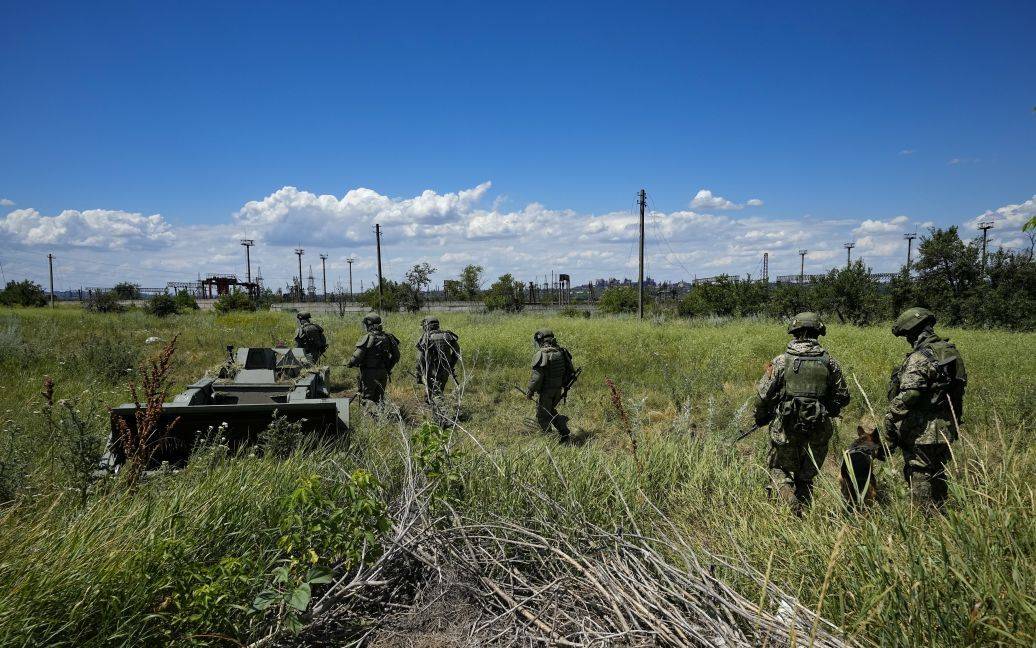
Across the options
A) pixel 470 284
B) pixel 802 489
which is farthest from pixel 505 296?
pixel 802 489

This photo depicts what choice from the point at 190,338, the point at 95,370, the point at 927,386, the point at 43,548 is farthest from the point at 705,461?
the point at 190,338

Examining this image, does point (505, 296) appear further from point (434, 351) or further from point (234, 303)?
point (434, 351)

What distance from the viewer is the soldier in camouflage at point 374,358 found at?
769 centimetres

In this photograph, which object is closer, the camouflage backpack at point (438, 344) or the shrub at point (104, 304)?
the camouflage backpack at point (438, 344)

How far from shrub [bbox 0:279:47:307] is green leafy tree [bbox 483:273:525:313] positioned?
102 feet

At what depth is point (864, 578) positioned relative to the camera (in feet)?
6.29

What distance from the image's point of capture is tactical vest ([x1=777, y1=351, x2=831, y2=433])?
441 centimetres

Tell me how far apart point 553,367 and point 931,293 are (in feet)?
82.0

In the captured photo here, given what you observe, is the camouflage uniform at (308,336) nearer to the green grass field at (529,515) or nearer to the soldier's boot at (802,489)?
the green grass field at (529,515)

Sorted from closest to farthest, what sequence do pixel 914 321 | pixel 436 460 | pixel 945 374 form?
pixel 436 460, pixel 945 374, pixel 914 321

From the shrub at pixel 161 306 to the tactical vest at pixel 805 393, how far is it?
28.4 m

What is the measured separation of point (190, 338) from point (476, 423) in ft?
39.2

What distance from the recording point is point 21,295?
116 feet

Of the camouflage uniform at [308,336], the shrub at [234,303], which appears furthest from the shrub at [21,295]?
the camouflage uniform at [308,336]
